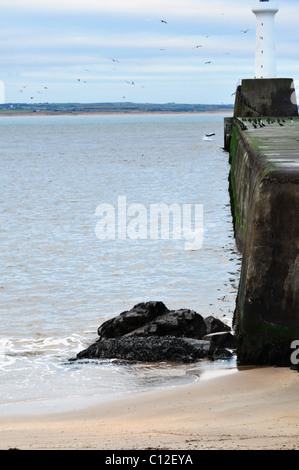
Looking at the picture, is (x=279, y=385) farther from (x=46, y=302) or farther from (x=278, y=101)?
(x=278, y=101)

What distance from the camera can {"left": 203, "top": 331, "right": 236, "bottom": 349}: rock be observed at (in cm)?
829

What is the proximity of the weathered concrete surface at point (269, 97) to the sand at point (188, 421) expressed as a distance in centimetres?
3007

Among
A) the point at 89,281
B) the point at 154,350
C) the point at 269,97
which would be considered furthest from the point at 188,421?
the point at 269,97

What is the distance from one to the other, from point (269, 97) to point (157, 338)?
96.8 feet

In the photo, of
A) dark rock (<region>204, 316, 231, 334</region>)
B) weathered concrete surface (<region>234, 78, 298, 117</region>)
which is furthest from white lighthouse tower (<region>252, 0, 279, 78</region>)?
dark rock (<region>204, 316, 231, 334</region>)

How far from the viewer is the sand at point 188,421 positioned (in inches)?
207

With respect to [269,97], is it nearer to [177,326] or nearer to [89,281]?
[89,281]

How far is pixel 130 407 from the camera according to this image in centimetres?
655

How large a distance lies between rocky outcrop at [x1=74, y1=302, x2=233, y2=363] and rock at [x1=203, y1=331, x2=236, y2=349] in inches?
0.5

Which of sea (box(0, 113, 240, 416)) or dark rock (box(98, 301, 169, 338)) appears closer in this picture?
sea (box(0, 113, 240, 416))

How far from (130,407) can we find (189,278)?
671 cm

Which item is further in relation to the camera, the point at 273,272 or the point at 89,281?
the point at 89,281

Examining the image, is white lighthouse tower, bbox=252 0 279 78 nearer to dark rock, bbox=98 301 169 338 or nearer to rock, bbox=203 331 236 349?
dark rock, bbox=98 301 169 338

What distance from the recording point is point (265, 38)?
44.2 metres
